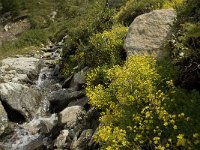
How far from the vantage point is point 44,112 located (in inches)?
786

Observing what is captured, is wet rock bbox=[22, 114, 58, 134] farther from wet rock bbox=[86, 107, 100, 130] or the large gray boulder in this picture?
the large gray boulder

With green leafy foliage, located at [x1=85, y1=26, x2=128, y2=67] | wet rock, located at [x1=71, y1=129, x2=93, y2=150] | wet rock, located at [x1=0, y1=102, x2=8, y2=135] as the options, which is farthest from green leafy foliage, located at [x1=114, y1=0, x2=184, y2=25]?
wet rock, located at [x1=0, y1=102, x2=8, y2=135]

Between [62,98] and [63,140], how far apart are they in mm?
4548

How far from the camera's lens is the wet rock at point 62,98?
696 inches

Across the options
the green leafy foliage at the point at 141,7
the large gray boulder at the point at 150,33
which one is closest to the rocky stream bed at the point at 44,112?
the large gray boulder at the point at 150,33

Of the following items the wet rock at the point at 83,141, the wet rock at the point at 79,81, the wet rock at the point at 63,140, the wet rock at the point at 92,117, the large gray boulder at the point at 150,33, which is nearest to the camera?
the wet rock at the point at 83,141

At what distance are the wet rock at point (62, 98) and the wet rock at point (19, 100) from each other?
50.3 inches

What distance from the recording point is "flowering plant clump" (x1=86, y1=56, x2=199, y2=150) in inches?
323

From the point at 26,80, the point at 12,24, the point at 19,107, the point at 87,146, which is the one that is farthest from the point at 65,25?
the point at 87,146

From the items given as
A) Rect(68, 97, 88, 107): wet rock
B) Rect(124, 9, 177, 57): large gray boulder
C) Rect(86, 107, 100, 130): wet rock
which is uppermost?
Rect(124, 9, 177, 57): large gray boulder

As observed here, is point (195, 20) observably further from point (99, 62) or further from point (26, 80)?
point (26, 80)

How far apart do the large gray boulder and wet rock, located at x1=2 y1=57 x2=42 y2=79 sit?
1248 cm

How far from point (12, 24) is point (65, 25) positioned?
37.4 feet

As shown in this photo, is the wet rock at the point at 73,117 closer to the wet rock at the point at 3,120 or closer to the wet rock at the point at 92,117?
the wet rock at the point at 92,117
